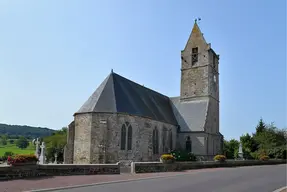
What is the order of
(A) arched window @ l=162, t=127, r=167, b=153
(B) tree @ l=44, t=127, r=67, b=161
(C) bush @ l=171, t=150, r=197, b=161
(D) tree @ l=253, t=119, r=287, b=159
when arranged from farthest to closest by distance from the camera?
(D) tree @ l=253, t=119, r=287, b=159 < (B) tree @ l=44, t=127, r=67, b=161 < (A) arched window @ l=162, t=127, r=167, b=153 < (C) bush @ l=171, t=150, r=197, b=161

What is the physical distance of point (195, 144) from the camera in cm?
3198

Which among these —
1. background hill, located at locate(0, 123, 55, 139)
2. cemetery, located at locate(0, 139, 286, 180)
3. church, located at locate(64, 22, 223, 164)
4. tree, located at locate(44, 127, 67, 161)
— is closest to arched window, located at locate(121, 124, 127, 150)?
church, located at locate(64, 22, 223, 164)

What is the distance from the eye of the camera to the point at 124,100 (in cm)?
2541

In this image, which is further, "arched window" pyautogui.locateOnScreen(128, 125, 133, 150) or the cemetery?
"arched window" pyautogui.locateOnScreen(128, 125, 133, 150)

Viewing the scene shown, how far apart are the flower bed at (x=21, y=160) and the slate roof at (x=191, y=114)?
22.0m

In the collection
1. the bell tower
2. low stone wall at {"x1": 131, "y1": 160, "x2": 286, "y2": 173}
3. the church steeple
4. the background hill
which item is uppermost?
the church steeple

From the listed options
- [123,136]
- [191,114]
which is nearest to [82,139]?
[123,136]

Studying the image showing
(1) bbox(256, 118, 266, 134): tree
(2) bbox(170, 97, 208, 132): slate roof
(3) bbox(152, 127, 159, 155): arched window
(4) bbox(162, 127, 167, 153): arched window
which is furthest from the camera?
(1) bbox(256, 118, 266, 134): tree

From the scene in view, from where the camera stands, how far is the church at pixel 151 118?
22.9 meters

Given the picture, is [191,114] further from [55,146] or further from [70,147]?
[55,146]

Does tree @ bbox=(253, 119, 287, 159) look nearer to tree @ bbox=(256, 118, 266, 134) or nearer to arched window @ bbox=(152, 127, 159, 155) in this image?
tree @ bbox=(256, 118, 266, 134)

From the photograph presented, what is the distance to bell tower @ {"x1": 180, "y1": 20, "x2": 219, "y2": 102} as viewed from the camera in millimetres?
35562

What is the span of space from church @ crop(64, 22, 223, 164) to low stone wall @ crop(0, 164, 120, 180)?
6757mm

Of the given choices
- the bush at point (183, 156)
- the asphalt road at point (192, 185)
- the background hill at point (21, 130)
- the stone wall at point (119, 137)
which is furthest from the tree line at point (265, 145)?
the background hill at point (21, 130)
